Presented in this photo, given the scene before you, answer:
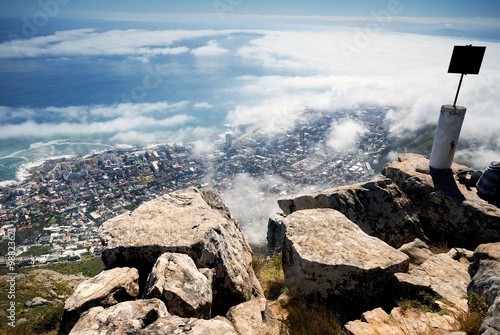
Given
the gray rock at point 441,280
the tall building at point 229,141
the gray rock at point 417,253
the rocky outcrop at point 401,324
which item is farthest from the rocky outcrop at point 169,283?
the tall building at point 229,141

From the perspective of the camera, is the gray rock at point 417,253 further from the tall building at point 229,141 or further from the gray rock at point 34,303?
the tall building at point 229,141

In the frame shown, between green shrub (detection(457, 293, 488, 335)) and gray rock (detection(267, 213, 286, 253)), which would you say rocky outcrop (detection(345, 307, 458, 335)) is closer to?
green shrub (detection(457, 293, 488, 335))

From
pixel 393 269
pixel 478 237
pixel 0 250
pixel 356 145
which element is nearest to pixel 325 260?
pixel 393 269

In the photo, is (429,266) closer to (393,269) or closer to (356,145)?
(393,269)

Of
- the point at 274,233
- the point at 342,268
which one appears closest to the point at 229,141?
the point at 274,233

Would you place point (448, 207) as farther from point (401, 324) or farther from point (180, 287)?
point (180, 287)
